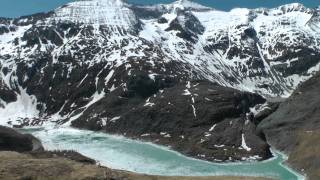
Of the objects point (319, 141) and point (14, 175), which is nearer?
point (14, 175)

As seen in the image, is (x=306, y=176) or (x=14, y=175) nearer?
(x=14, y=175)

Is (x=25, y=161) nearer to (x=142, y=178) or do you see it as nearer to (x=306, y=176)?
(x=142, y=178)

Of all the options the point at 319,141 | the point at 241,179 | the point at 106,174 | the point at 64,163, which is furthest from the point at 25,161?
the point at 319,141

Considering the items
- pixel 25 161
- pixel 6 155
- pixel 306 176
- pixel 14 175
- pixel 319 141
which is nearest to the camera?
pixel 14 175

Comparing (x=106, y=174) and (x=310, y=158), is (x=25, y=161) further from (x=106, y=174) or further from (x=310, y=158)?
(x=310, y=158)

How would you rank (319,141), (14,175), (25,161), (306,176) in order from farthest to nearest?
(319,141) → (306,176) → (25,161) → (14,175)

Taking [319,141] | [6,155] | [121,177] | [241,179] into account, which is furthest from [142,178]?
[319,141]

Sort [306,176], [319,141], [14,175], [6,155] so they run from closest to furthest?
[14,175], [6,155], [306,176], [319,141]

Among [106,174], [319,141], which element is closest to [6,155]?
[106,174]

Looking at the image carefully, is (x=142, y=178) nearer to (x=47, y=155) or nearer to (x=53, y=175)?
(x=53, y=175)
